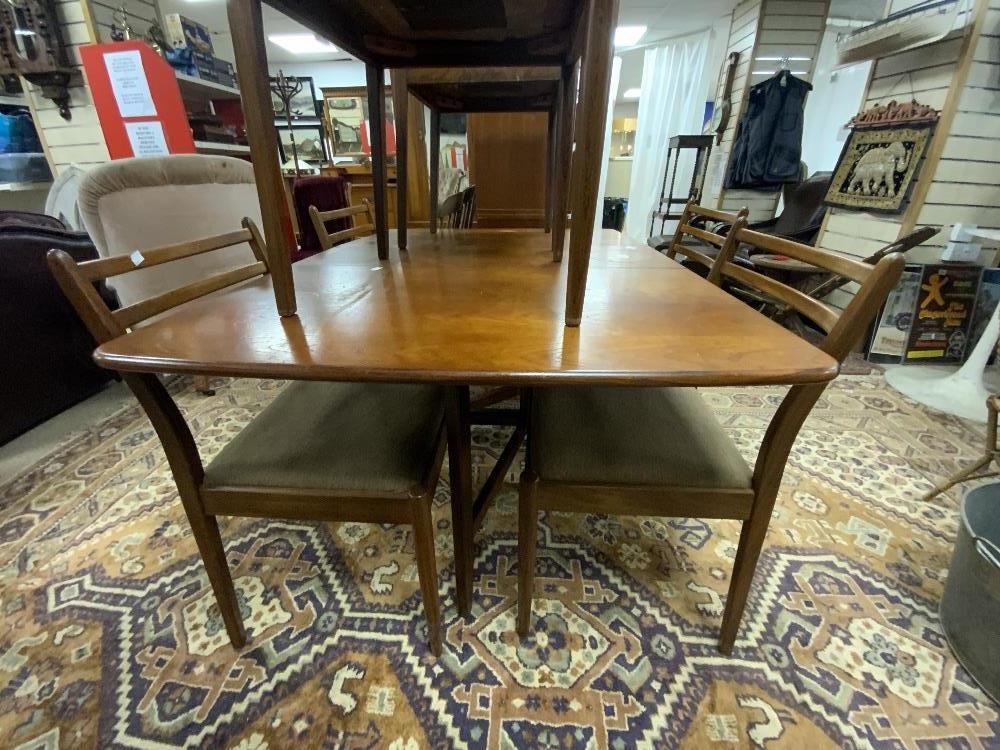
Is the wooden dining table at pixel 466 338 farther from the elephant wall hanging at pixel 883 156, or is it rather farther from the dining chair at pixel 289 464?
the elephant wall hanging at pixel 883 156

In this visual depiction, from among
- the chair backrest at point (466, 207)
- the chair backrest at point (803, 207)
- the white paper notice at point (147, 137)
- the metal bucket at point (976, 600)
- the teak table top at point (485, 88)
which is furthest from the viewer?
the chair backrest at point (803, 207)

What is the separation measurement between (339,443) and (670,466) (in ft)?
2.11

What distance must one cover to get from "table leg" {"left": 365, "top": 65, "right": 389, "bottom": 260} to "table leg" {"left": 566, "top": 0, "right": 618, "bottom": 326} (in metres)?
0.82

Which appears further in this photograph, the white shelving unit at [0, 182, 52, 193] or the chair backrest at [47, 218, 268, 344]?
the white shelving unit at [0, 182, 52, 193]

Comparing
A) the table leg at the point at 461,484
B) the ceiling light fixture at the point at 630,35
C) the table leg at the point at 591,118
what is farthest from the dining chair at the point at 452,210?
the ceiling light fixture at the point at 630,35

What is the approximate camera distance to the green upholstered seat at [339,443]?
77 centimetres

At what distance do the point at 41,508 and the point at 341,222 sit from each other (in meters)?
2.69

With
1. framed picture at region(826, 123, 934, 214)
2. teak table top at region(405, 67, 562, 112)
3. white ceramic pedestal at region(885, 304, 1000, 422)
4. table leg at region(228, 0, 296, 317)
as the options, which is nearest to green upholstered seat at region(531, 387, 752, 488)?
table leg at region(228, 0, 296, 317)

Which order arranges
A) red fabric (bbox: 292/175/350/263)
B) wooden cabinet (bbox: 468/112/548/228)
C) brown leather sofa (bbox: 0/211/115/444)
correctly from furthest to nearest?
red fabric (bbox: 292/175/350/263)
wooden cabinet (bbox: 468/112/548/228)
brown leather sofa (bbox: 0/211/115/444)

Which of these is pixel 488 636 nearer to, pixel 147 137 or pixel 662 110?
Result: pixel 147 137

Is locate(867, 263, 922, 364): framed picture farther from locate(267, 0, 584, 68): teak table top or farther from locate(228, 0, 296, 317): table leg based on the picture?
locate(228, 0, 296, 317): table leg

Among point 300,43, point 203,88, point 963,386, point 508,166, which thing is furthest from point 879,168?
point 300,43

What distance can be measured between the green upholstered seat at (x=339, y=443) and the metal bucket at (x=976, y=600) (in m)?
1.13

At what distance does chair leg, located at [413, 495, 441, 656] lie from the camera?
2.50ft
